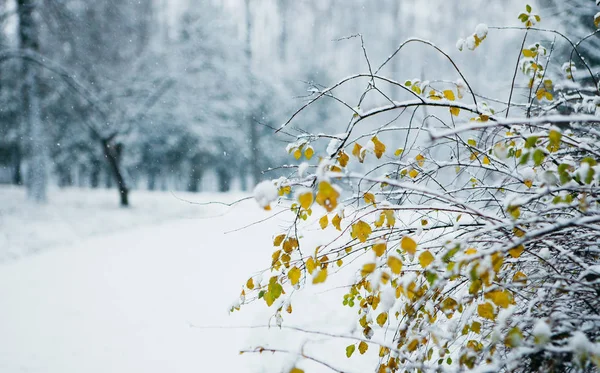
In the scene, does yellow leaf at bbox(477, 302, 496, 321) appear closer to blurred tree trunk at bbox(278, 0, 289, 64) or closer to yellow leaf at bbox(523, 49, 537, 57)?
yellow leaf at bbox(523, 49, 537, 57)

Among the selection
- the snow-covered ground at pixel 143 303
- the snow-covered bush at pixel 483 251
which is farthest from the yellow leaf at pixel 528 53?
the snow-covered ground at pixel 143 303

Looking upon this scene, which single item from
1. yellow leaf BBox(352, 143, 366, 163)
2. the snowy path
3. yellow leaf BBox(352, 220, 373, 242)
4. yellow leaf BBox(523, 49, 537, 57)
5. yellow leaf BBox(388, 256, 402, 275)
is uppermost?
yellow leaf BBox(523, 49, 537, 57)

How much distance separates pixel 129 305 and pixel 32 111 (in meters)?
11.9

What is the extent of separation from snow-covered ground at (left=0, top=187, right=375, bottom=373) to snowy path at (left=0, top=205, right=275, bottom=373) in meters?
0.01

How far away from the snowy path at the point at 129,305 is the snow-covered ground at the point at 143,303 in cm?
1

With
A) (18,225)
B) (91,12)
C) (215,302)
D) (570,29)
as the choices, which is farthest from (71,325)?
(91,12)

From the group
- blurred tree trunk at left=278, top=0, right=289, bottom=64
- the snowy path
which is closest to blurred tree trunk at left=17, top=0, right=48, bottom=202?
the snowy path

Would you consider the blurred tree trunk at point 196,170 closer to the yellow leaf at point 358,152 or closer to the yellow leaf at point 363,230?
the yellow leaf at point 358,152

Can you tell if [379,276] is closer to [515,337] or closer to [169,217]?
[515,337]

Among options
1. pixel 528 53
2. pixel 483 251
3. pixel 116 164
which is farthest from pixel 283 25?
pixel 483 251

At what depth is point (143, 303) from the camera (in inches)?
204

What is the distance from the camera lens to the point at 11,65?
12938mm

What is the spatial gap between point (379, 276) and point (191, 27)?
18601 mm

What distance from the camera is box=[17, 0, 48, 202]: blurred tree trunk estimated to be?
43.4ft
